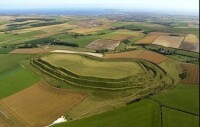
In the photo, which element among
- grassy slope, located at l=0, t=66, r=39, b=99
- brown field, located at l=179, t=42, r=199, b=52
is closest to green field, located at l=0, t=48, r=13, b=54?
grassy slope, located at l=0, t=66, r=39, b=99

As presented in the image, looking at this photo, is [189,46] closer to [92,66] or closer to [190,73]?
[190,73]

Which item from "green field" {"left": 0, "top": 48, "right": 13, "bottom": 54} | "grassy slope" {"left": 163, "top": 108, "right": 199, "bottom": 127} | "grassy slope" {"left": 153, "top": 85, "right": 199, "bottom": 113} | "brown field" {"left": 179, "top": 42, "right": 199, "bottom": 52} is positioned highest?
"brown field" {"left": 179, "top": 42, "right": 199, "bottom": 52}

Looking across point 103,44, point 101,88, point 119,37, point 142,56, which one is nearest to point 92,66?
point 101,88

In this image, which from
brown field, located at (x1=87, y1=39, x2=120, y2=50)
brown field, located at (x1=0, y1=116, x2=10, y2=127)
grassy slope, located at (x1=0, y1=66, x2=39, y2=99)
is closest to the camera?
brown field, located at (x1=0, y1=116, x2=10, y2=127)

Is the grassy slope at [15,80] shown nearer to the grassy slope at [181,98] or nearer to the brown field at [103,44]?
the grassy slope at [181,98]

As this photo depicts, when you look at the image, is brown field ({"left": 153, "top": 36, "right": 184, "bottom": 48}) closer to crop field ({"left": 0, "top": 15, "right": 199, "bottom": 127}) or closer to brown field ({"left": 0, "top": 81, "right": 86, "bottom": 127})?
crop field ({"left": 0, "top": 15, "right": 199, "bottom": 127})

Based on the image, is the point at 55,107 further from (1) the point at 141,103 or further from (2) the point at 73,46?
(2) the point at 73,46
